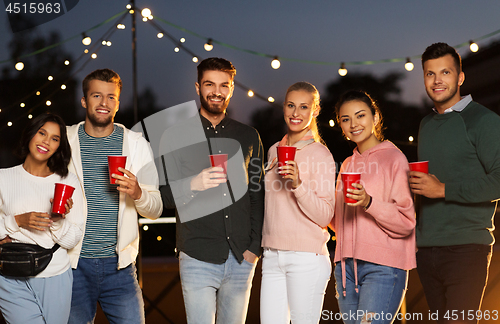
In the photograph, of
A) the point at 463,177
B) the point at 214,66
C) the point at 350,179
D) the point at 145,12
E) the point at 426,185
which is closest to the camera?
the point at 350,179

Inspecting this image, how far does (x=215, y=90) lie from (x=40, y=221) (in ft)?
3.69

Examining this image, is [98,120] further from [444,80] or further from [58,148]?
[444,80]

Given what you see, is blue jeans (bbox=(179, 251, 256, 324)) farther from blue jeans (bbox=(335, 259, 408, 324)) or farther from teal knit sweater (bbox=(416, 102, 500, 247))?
teal knit sweater (bbox=(416, 102, 500, 247))

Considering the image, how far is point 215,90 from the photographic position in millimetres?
2416

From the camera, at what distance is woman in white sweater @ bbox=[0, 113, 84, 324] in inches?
84.6

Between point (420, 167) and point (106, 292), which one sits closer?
point (420, 167)

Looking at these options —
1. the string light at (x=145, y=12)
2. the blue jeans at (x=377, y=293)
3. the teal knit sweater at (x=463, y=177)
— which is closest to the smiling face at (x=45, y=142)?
the blue jeans at (x=377, y=293)

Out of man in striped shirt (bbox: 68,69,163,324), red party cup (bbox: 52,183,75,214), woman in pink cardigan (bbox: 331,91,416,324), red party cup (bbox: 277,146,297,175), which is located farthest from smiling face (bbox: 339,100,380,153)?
red party cup (bbox: 52,183,75,214)

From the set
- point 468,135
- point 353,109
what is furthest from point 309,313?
point 468,135

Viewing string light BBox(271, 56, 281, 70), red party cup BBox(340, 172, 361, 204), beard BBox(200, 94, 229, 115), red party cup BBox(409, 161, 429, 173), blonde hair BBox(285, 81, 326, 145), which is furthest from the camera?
string light BBox(271, 56, 281, 70)

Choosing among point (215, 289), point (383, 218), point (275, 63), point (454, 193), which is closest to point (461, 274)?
point (454, 193)

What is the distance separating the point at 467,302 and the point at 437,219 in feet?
1.38

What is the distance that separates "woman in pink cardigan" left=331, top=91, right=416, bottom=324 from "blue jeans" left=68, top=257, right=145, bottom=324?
1158 mm

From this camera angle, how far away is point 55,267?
2.20 meters
